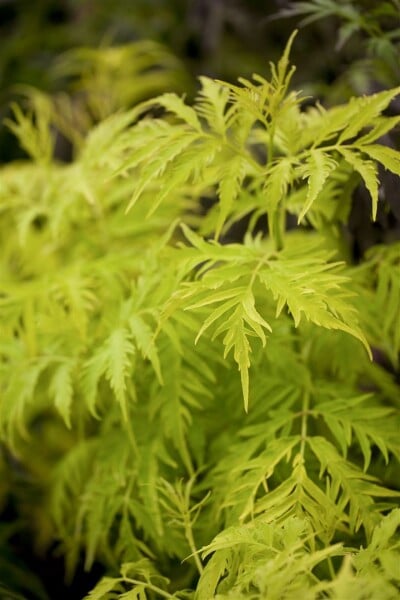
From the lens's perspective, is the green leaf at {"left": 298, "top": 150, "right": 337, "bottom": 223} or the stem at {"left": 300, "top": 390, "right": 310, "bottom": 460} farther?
the stem at {"left": 300, "top": 390, "right": 310, "bottom": 460}

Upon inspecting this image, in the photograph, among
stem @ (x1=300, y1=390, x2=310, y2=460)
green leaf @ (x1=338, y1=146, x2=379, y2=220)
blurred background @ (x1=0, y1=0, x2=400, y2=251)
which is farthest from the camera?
blurred background @ (x1=0, y1=0, x2=400, y2=251)

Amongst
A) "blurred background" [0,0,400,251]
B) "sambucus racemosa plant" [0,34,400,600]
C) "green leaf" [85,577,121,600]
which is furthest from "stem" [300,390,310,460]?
"blurred background" [0,0,400,251]

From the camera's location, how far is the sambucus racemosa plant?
811mm

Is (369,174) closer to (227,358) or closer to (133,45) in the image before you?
(227,358)

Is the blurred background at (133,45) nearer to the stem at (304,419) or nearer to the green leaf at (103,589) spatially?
the stem at (304,419)

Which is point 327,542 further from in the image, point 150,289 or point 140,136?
point 140,136

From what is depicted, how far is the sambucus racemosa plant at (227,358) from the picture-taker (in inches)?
31.9

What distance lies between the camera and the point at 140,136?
0.95m

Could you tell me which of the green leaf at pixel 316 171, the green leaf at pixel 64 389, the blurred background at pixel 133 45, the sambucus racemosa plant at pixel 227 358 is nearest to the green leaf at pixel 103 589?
the sambucus racemosa plant at pixel 227 358

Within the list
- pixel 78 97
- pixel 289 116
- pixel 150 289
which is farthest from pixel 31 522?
pixel 78 97

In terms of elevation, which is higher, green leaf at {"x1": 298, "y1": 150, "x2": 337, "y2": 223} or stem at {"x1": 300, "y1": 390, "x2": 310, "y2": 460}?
green leaf at {"x1": 298, "y1": 150, "x2": 337, "y2": 223}

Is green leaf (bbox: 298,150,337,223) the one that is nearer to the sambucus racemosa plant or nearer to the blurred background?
the sambucus racemosa plant

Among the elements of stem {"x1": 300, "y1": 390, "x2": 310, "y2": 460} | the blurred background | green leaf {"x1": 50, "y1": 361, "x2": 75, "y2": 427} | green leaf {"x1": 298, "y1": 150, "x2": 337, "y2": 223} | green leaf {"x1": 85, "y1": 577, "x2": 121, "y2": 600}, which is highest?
green leaf {"x1": 298, "y1": 150, "x2": 337, "y2": 223}

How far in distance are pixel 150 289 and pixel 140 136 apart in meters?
0.22
